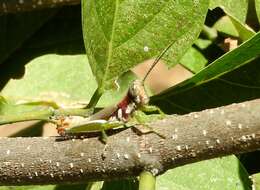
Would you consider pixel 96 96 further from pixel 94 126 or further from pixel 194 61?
pixel 194 61

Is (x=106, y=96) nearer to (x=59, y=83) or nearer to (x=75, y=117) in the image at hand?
(x=59, y=83)

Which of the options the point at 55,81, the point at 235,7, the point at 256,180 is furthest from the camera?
the point at 55,81

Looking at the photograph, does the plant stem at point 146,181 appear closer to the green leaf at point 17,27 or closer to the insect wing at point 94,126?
the insect wing at point 94,126

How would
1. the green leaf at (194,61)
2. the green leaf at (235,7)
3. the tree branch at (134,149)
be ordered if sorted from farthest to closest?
the green leaf at (194,61) < the green leaf at (235,7) < the tree branch at (134,149)

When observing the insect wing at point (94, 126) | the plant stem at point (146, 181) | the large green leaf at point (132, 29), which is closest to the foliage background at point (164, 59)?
the large green leaf at point (132, 29)

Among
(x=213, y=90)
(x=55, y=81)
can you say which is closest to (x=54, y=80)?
(x=55, y=81)

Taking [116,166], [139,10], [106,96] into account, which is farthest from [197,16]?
[106,96]
